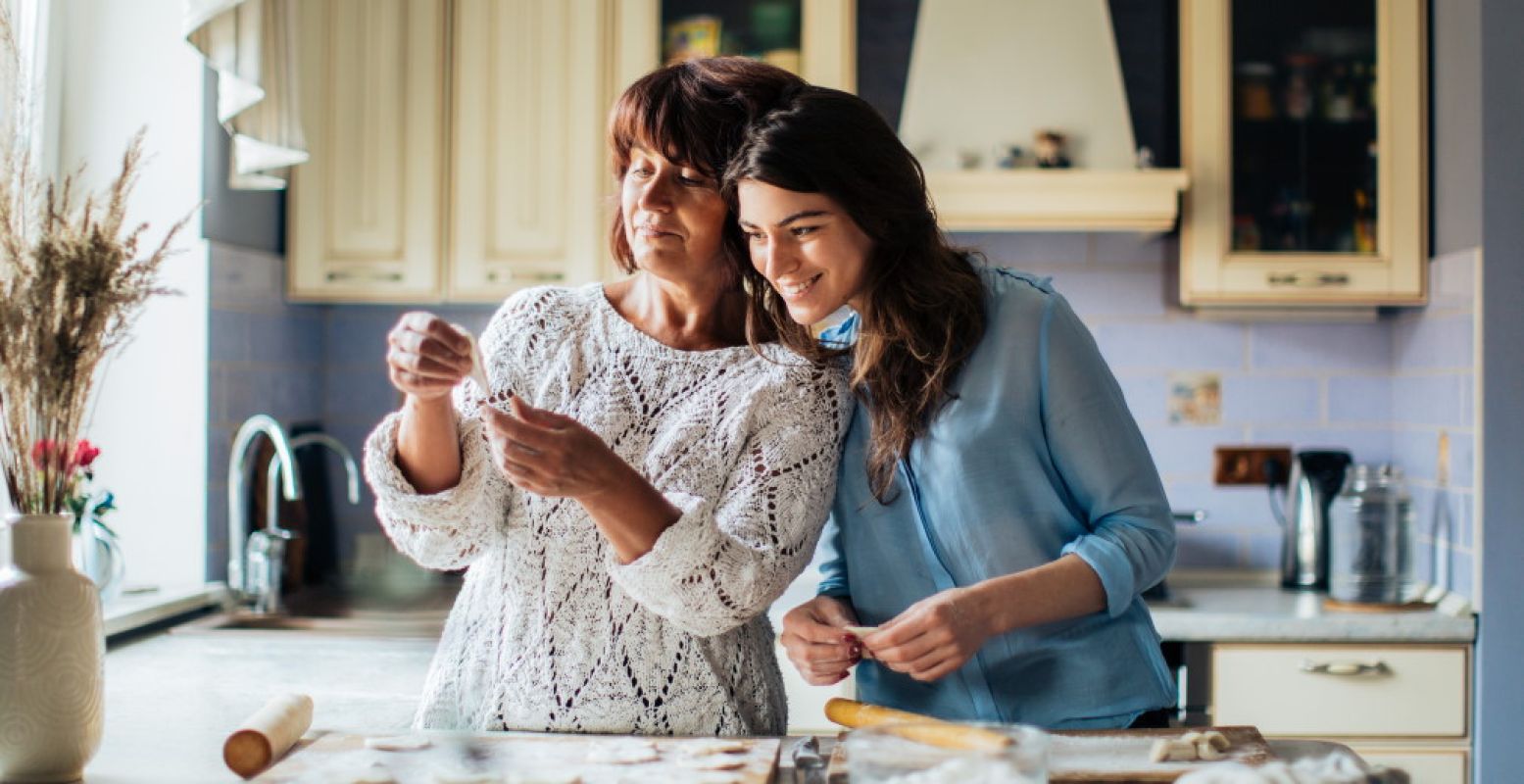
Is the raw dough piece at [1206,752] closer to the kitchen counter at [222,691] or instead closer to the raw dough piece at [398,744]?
the kitchen counter at [222,691]

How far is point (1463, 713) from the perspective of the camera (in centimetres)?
247

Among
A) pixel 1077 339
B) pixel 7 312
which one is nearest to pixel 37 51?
pixel 7 312

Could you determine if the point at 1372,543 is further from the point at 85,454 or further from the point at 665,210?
the point at 85,454

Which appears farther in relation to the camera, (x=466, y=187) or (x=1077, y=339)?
(x=466, y=187)

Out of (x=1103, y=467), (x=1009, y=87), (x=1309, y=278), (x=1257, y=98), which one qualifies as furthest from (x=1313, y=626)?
(x=1103, y=467)

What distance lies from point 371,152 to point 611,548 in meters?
1.81

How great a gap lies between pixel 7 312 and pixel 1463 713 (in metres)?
2.37

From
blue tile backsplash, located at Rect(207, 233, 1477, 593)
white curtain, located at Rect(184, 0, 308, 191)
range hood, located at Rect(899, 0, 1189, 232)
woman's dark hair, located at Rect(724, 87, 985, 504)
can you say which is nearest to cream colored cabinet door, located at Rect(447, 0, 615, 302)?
white curtain, located at Rect(184, 0, 308, 191)

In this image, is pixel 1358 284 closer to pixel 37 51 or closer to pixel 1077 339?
pixel 1077 339

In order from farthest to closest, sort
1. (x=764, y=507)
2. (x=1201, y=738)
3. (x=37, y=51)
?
(x=37, y=51), (x=764, y=507), (x=1201, y=738)

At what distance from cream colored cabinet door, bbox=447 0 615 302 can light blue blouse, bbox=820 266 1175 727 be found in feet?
4.92

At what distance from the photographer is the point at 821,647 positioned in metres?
1.33

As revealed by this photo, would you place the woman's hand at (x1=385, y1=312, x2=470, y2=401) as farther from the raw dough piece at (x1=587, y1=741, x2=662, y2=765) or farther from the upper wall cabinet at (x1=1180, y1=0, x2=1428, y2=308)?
the upper wall cabinet at (x1=1180, y1=0, x2=1428, y2=308)

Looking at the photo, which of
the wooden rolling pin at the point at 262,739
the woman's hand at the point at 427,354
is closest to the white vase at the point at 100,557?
the wooden rolling pin at the point at 262,739
